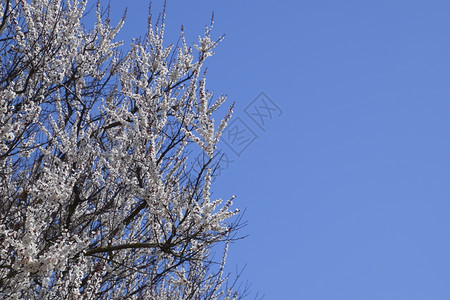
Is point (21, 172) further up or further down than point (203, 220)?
further up

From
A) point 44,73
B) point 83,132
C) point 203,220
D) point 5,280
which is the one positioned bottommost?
point 5,280

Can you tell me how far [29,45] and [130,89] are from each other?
5.51 feet

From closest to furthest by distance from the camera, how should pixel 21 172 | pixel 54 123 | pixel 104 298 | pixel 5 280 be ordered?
pixel 5 280 < pixel 104 298 < pixel 54 123 < pixel 21 172

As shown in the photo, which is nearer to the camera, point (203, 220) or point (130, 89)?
point (203, 220)

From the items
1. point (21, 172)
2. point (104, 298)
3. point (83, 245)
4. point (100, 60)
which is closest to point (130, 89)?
point (100, 60)

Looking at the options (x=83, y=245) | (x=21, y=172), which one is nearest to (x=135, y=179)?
(x=83, y=245)

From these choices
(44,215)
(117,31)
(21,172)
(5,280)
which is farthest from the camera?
(117,31)

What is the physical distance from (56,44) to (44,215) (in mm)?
3043

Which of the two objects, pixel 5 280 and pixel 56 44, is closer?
pixel 5 280

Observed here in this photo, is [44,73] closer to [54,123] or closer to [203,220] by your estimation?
[54,123]

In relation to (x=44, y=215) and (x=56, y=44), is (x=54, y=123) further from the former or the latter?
(x=44, y=215)

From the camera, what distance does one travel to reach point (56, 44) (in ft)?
23.7

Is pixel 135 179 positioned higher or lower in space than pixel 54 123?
lower

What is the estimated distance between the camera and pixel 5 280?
465cm
